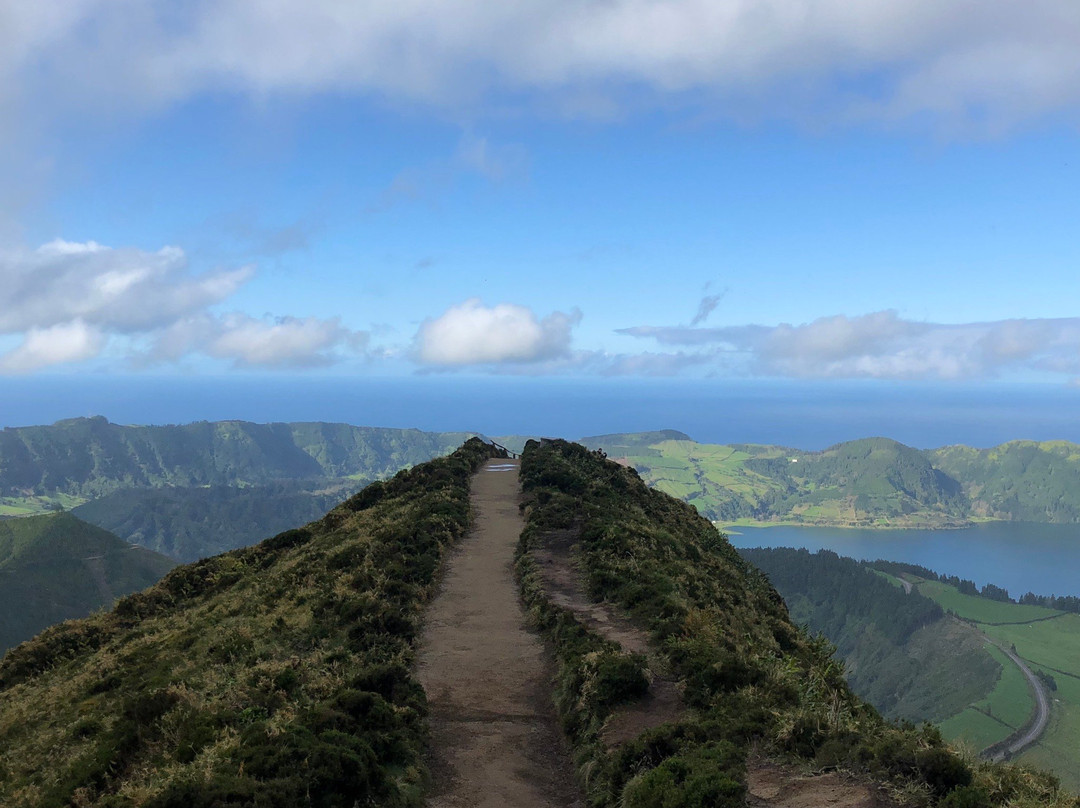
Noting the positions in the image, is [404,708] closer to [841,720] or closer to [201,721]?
[201,721]

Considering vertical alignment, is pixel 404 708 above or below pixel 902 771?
below

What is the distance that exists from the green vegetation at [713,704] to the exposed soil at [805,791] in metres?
0.31

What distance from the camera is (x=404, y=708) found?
15453mm

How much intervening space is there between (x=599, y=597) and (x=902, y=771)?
1435 cm

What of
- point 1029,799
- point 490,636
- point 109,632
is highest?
point 1029,799

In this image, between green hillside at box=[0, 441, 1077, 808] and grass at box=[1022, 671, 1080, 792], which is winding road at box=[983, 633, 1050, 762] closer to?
grass at box=[1022, 671, 1080, 792]

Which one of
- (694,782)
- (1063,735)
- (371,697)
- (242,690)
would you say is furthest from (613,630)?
(1063,735)

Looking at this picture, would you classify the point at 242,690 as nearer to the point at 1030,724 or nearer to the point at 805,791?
the point at 805,791

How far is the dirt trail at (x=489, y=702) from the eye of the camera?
13.6m

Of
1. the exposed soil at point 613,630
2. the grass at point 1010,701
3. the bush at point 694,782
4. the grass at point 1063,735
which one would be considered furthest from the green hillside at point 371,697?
the grass at point 1010,701

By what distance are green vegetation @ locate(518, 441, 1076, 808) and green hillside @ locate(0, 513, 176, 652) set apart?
158m

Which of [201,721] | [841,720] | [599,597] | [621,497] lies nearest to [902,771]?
[841,720]

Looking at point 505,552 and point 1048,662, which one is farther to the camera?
point 1048,662

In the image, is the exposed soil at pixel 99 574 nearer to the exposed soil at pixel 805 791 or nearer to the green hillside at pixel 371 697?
the green hillside at pixel 371 697
